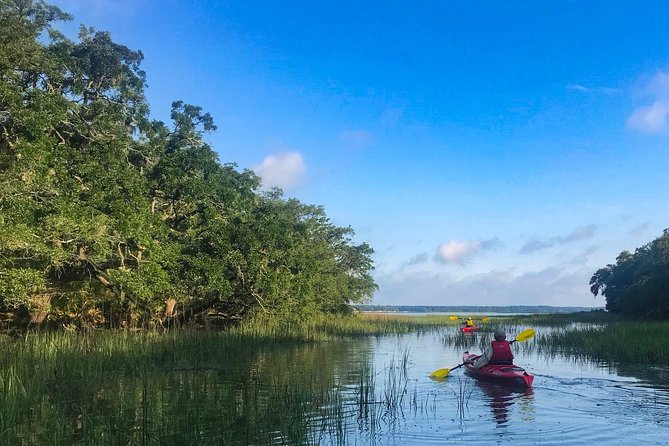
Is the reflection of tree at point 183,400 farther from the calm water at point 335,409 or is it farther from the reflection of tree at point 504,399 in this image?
the reflection of tree at point 504,399

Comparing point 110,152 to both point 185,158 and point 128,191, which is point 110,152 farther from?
point 185,158

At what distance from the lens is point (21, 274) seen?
48.2ft

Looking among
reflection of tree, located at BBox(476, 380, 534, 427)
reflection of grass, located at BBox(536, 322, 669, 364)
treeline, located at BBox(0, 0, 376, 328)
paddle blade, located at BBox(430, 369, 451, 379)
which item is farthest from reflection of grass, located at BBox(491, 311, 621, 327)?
reflection of tree, located at BBox(476, 380, 534, 427)

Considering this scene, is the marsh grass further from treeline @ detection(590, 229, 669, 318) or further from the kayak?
treeline @ detection(590, 229, 669, 318)

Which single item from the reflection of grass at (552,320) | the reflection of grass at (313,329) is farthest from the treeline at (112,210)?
the reflection of grass at (552,320)

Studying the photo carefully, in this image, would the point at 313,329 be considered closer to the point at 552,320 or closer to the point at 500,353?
the point at 500,353

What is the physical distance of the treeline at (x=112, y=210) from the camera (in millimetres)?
15234

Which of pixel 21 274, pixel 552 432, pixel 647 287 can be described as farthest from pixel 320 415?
pixel 647 287

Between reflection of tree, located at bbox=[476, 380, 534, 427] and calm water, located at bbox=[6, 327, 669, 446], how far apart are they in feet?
0.07

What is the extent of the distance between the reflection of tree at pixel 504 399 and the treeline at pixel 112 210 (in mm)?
11977

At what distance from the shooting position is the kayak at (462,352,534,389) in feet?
39.6

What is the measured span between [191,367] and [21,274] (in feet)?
18.2

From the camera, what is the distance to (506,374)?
12.4m

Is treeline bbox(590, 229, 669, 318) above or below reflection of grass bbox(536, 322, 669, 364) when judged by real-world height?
above
